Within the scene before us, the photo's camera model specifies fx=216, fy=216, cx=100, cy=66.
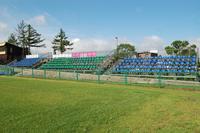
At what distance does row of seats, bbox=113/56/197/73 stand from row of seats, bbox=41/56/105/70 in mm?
4359

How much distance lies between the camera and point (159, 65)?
982 inches

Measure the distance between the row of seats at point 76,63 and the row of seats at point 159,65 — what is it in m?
4.36

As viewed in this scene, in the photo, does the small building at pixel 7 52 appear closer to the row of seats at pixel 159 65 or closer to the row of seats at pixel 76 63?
the row of seats at pixel 76 63

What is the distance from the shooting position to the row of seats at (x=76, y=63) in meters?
31.0

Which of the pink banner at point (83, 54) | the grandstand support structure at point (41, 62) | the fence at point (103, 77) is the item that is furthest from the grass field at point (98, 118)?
the grandstand support structure at point (41, 62)

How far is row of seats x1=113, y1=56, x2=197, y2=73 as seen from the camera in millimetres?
22953

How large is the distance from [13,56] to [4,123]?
4813 centimetres

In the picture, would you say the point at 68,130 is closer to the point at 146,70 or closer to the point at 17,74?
the point at 146,70

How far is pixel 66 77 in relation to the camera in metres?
26.0

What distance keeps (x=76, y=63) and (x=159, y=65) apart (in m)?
13.8

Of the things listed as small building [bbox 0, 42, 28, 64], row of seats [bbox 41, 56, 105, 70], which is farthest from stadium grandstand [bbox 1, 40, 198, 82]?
small building [bbox 0, 42, 28, 64]

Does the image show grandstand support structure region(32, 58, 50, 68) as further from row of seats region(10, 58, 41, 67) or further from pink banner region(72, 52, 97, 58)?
pink banner region(72, 52, 97, 58)

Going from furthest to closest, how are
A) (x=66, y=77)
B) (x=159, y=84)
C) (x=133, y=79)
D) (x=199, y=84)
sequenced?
(x=66, y=77) < (x=133, y=79) < (x=159, y=84) < (x=199, y=84)

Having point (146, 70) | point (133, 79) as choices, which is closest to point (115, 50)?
point (146, 70)
